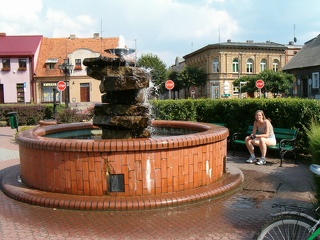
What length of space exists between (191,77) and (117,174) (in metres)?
65.4

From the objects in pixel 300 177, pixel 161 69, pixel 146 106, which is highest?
pixel 161 69

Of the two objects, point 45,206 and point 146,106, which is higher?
point 146,106

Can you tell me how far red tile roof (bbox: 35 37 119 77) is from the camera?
170ft

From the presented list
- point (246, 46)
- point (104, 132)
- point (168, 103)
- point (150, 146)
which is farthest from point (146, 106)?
point (246, 46)

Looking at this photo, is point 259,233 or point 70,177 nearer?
point 259,233

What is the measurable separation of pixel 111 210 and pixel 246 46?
69.1 m

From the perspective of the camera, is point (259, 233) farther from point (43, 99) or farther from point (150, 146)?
point (43, 99)

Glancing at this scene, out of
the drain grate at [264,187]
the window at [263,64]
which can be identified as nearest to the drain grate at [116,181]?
the drain grate at [264,187]

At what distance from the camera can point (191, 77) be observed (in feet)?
231

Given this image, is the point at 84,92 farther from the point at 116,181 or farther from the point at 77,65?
the point at 116,181

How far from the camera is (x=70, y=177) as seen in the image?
6.11 m

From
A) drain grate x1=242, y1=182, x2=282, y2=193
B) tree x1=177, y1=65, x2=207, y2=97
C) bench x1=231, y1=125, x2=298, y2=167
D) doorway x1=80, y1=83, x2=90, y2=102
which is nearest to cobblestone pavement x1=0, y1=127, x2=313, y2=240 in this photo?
drain grate x1=242, y1=182, x2=282, y2=193

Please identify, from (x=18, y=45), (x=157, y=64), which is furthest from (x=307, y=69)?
(x=18, y=45)

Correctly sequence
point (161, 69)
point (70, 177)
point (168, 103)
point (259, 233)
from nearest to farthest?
point (259, 233) < point (70, 177) < point (168, 103) < point (161, 69)
